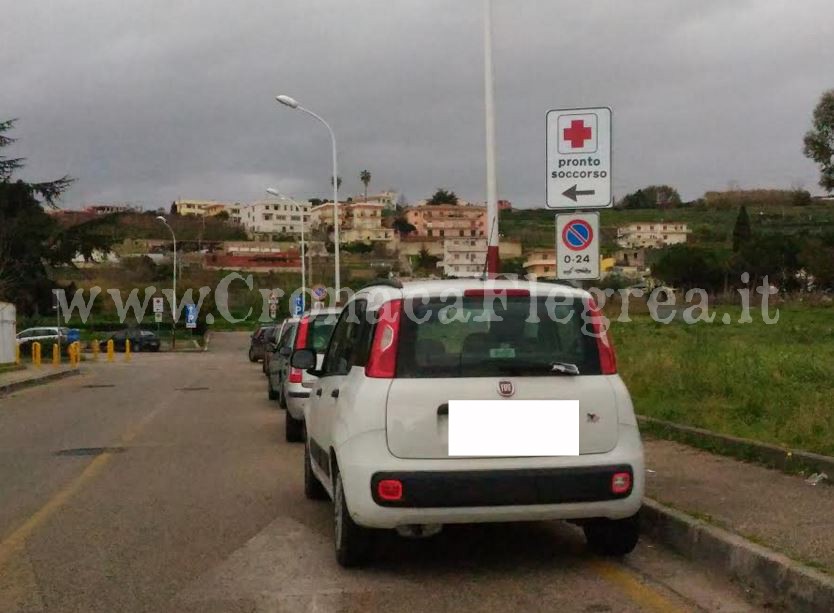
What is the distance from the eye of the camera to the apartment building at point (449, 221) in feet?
116

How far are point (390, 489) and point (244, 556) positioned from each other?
4.77 feet

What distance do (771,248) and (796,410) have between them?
52.6 meters

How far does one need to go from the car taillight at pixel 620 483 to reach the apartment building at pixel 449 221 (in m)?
26.2

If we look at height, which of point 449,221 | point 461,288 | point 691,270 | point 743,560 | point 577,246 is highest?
point 449,221

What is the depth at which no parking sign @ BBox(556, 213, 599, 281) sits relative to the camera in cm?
991

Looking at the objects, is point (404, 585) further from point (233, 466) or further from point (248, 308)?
point (248, 308)

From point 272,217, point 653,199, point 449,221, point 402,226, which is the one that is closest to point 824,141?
point 449,221

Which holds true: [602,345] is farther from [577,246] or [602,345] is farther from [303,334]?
[303,334]

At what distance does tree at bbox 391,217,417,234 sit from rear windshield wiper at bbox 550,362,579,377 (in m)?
45.1

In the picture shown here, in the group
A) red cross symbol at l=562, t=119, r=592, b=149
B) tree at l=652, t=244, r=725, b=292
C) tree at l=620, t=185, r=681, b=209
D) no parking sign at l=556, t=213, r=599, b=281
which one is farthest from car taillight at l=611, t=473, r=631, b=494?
tree at l=620, t=185, r=681, b=209

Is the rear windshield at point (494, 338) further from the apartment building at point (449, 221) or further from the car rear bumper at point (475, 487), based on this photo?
the apartment building at point (449, 221)

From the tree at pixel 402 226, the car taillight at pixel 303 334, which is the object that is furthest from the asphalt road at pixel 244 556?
the tree at pixel 402 226

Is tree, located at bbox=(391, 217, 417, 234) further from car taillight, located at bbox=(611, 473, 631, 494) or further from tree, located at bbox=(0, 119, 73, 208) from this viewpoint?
car taillight, located at bbox=(611, 473, 631, 494)

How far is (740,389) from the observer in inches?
491
